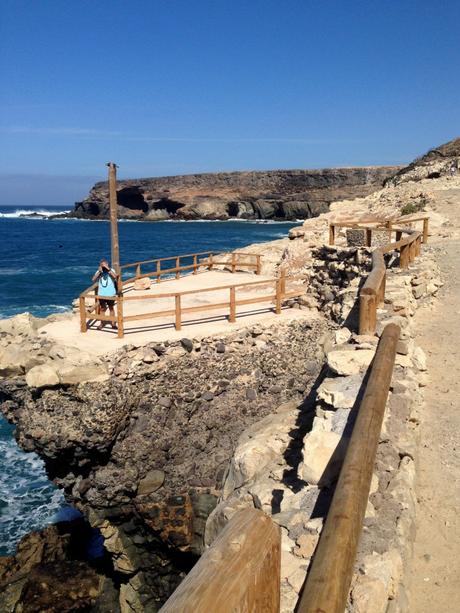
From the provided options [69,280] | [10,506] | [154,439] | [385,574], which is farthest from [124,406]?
[69,280]

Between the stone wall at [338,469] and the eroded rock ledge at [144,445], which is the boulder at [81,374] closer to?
the eroded rock ledge at [144,445]

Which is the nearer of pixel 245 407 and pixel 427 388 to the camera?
pixel 427 388

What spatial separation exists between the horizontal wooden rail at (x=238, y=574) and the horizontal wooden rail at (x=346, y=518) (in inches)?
14.4

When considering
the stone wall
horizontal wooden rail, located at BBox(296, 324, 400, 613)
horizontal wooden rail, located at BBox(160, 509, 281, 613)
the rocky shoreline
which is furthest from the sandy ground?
horizontal wooden rail, located at BBox(160, 509, 281, 613)

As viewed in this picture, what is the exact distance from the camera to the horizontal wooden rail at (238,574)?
154 centimetres

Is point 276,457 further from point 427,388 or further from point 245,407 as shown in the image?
point 245,407

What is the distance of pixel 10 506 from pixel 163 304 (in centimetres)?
615

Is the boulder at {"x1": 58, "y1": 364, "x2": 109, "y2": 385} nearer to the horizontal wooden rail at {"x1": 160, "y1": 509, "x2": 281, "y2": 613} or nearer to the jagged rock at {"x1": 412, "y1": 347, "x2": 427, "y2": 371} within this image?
the jagged rock at {"x1": 412, "y1": 347, "x2": 427, "y2": 371}

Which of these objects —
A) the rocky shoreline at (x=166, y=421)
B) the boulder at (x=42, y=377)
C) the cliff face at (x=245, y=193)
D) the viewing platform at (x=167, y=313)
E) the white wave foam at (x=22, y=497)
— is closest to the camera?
the rocky shoreline at (x=166, y=421)

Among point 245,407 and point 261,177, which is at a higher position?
point 261,177

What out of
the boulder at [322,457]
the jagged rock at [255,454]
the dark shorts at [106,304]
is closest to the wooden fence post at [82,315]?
the dark shorts at [106,304]

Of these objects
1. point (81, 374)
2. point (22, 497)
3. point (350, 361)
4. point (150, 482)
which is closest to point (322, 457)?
point (350, 361)

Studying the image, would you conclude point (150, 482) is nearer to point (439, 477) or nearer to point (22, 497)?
point (22, 497)

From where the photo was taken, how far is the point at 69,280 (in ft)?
114
